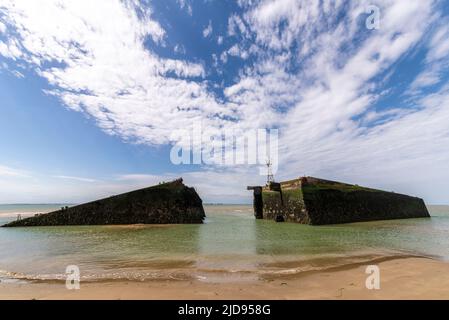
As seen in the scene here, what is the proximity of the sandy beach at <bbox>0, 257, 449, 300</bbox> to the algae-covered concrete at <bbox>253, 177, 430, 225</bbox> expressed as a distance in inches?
667

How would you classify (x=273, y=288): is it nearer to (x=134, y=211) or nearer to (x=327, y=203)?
(x=134, y=211)

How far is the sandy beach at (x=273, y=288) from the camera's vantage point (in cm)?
543

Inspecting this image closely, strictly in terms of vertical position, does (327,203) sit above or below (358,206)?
above

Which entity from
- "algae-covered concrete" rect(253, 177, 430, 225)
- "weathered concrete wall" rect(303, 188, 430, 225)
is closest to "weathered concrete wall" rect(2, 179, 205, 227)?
"algae-covered concrete" rect(253, 177, 430, 225)

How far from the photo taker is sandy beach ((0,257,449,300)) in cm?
543

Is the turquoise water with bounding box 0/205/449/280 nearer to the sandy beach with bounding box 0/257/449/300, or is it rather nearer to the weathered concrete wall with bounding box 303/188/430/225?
the sandy beach with bounding box 0/257/449/300

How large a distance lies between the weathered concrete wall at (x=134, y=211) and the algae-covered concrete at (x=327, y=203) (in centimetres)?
904

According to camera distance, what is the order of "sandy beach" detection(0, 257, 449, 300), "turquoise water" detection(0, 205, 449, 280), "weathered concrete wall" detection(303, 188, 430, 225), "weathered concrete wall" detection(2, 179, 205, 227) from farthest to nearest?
1. "weathered concrete wall" detection(303, 188, 430, 225)
2. "weathered concrete wall" detection(2, 179, 205, 227)
3. "turquoise water" detection(0, 205, 449, 280)
4. "sandy beach" detection(0, 257, 449, 300)

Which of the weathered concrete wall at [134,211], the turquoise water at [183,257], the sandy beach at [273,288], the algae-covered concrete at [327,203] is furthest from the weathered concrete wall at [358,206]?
the sandy beach at [273,288]

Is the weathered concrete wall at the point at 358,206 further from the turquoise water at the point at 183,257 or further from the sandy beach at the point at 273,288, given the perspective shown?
the sandy beach at the point at 273,288

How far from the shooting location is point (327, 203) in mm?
25469

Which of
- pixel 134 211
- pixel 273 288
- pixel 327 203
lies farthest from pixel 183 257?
pixel 327 203

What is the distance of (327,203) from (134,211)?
1874 centimetres
